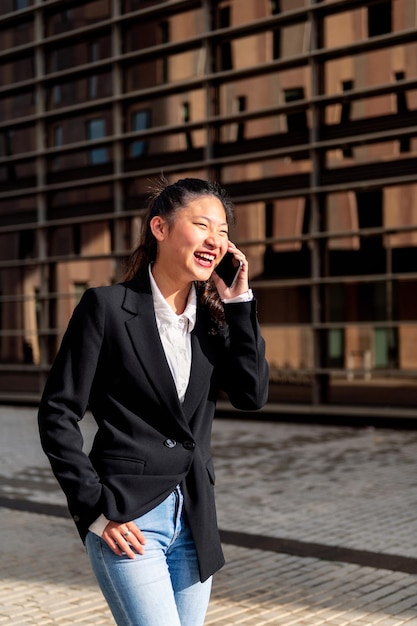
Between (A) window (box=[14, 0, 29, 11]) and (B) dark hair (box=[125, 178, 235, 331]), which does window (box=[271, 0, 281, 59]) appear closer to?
(A) window (box=[14, 0, 29, 11])

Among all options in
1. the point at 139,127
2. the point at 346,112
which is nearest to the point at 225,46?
the point at 139,127

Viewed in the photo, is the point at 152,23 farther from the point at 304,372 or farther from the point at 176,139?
the point at 304,372

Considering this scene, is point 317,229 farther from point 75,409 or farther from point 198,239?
point 75,409

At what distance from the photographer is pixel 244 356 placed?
270 centimetres

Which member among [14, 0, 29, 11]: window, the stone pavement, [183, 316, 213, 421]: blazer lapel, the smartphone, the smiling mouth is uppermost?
[14, 0, 29, 11]: window

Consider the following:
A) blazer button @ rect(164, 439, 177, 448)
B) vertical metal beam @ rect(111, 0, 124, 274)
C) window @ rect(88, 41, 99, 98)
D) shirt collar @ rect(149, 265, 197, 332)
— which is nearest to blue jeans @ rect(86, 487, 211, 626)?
blazer button @ rect(164, 439, 177, 448)

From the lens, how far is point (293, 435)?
13.3 m

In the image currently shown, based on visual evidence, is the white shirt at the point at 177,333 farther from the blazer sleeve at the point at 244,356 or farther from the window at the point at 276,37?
the window at the point at 276,37

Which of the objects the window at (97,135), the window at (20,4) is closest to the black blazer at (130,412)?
the window at (97,135)

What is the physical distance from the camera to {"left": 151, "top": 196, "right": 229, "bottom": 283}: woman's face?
2602 millimetres

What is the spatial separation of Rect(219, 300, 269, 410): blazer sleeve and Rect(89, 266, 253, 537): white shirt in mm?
41

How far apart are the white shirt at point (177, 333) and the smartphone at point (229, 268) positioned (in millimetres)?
64

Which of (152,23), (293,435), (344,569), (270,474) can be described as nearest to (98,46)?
(152,23)

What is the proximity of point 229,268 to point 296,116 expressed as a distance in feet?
42.8
